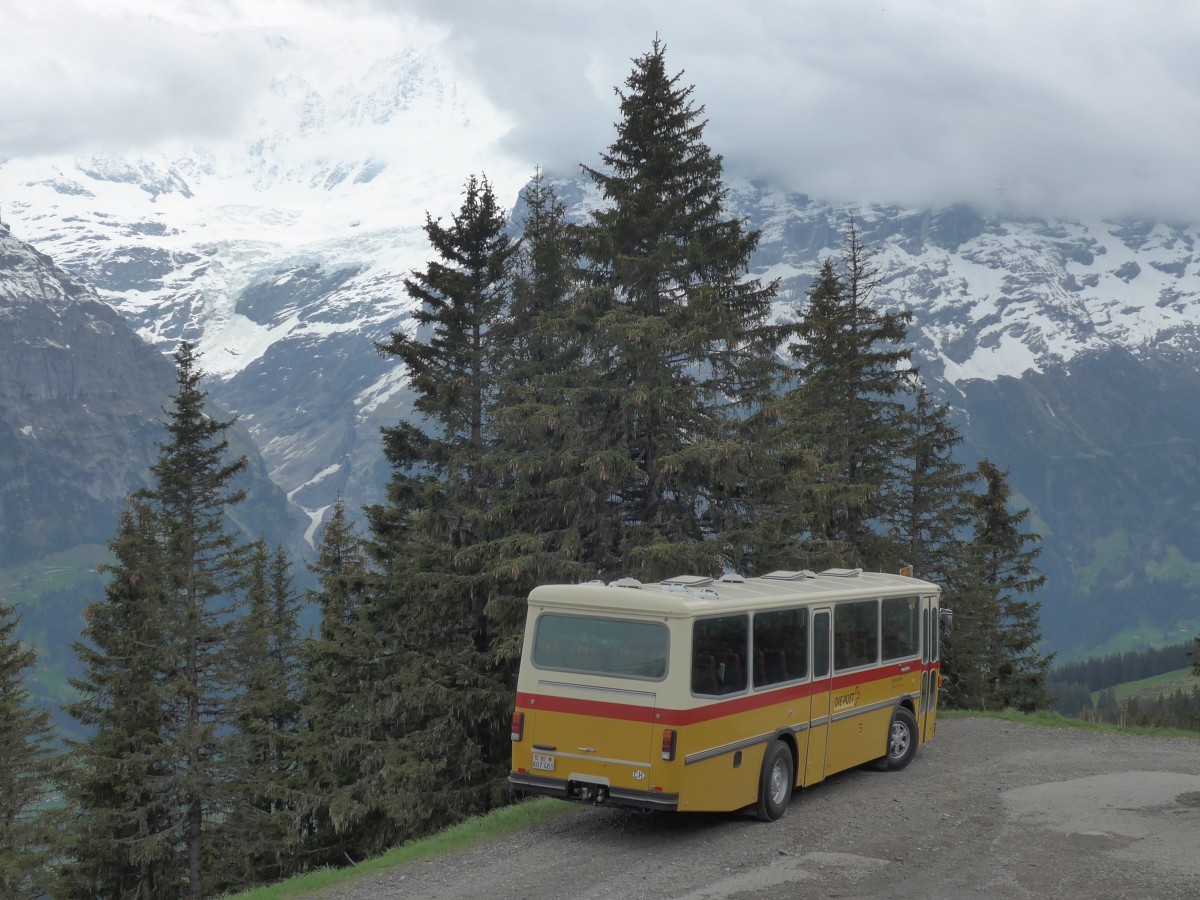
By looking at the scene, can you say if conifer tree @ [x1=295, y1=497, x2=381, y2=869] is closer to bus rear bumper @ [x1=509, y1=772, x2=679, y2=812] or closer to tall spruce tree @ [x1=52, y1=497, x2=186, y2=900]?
tall spruce tree @ [x1=52, y1=497, x2=186, y2=900]

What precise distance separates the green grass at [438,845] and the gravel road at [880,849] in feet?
1.31

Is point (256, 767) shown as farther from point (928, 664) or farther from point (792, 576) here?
point (792, 576)

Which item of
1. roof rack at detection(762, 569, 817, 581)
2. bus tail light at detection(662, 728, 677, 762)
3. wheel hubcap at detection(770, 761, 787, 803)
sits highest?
roof rack at detection(762, 569, 817, 581)

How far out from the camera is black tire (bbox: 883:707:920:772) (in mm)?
19531

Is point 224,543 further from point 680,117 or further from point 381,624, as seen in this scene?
point 680,117

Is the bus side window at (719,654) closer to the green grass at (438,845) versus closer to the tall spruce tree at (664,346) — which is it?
the green grass at (438,845)

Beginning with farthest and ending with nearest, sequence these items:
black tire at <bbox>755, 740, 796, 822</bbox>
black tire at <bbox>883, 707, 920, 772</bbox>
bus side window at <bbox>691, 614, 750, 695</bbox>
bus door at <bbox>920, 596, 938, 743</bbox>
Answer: bus door at <bbox>920, 596, 938, 743</bbox>, black tire at <bbox>883, 707, 920, 772</bbox>, black tire at <bbox>755, 740, 796, 822</bbox>, bus side window at <bbox>691, 614, 750, 695</bbox>

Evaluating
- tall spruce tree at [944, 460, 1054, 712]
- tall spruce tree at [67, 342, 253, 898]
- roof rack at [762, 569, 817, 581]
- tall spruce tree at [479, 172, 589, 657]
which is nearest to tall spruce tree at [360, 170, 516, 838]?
tall spruce tree at [479, 172, 589, 657]

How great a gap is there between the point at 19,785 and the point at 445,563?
20002 millimetres

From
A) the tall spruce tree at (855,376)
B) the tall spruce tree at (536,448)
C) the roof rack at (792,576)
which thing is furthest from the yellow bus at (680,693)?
the tall spruce tree at (855,376)

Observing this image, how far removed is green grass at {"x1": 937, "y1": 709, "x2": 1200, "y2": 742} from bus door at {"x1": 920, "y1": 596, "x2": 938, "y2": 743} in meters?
6.36

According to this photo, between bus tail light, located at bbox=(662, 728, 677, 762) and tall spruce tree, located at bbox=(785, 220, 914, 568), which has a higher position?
tall spruce tree, located at bbox=(785, 220, 914, 568)

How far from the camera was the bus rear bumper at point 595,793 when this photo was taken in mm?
14383

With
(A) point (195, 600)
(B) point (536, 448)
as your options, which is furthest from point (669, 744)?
(A) point (195, 600)
